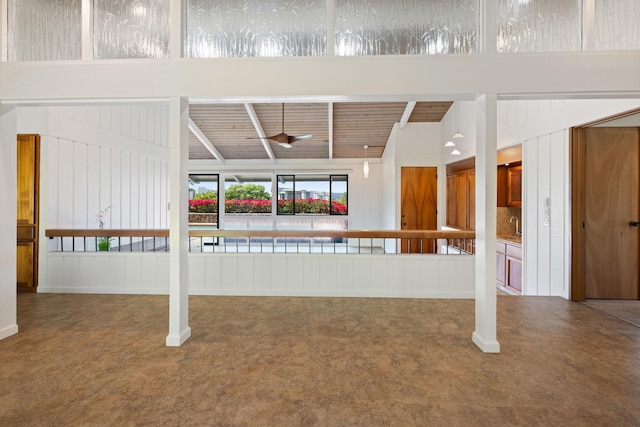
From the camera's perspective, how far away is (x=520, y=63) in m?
2.65

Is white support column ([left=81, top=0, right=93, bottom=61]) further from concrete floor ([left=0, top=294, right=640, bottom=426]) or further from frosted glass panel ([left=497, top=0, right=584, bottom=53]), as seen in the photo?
frosted glass panel ([left=497, top=0, right=584, bottom=53])

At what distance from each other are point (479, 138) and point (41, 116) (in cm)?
548

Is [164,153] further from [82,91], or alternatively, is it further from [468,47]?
[468,47]

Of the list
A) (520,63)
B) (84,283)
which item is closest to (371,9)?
(520,63)

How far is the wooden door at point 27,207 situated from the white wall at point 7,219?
1634 mm

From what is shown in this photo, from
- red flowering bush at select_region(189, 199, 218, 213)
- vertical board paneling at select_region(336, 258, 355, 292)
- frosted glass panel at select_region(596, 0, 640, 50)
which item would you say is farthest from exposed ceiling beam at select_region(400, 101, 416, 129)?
red flowering bush at select_region(189, 199, 218, 213)

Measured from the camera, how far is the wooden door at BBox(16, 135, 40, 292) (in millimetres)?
4344

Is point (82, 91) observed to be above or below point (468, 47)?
below

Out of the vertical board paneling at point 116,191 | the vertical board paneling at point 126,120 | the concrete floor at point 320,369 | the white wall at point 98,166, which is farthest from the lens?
the vertical board paneling at point 126,120

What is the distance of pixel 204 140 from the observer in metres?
7.78

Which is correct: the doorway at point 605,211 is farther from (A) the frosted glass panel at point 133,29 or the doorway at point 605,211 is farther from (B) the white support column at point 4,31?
(B) the white support column at point 4,31

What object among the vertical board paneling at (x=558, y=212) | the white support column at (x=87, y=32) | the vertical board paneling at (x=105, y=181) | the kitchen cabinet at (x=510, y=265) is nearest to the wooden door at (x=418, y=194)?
the kitchen cabinet at (x=510, y=265)

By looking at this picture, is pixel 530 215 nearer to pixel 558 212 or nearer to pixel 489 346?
pixel 558 212

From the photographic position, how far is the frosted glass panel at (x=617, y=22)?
2736 millimetres
